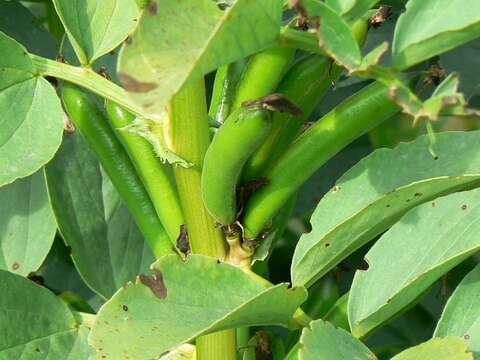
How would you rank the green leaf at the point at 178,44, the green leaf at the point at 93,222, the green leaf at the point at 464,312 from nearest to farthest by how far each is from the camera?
the green leaf at the point at 178,44, the green leaf at the point at 464,312, the green leaf at the point at 93,222

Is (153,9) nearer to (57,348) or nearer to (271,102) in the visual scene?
(271,102)

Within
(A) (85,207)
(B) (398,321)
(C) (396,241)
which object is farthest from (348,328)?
(B) (398,321)

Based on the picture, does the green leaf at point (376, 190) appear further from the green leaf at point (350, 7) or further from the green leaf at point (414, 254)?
the green leaf at point (350, 7)

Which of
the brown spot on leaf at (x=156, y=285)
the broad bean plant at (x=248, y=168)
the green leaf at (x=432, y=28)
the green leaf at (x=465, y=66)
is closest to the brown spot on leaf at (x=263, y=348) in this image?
the broad bean plant at (x=248, y=168)

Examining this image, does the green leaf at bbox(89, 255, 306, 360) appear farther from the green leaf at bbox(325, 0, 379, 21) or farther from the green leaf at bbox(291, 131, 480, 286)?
the green leaf at bbox(325, 0, 379, 21)

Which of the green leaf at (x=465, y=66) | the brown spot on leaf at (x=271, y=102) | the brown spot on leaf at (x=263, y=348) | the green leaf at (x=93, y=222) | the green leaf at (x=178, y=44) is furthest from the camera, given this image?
the green leaf at (x=465, y=66)

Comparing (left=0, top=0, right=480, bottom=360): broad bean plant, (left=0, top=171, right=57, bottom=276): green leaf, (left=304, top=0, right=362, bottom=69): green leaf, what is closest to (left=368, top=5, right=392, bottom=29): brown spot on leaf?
(left=0, top=0, right=480, bottom=360): broad bean plant
